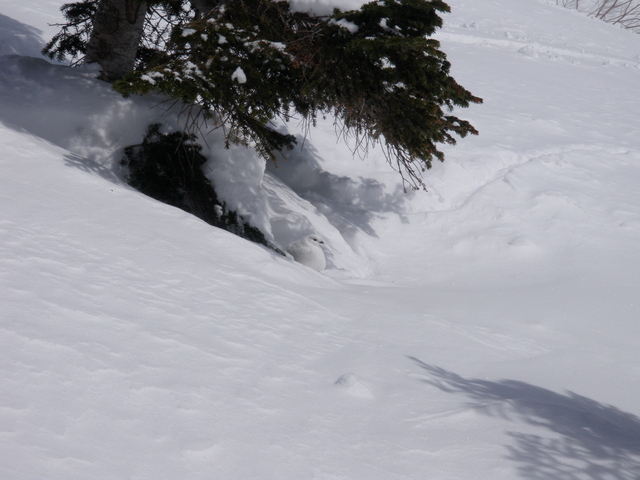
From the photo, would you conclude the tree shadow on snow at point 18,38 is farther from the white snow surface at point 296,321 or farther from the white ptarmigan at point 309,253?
the white ptarmigan at point 309,253

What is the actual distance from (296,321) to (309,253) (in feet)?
6.71

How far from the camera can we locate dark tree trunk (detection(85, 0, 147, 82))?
5387 mm

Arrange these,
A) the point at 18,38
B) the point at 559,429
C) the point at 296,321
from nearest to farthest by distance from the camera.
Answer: the point at 559,429, the point at 296,321, the point at 18,38

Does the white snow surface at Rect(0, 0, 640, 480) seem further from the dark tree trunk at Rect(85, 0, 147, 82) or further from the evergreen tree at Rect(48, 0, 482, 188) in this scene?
A: the evergreen tree at Rect(48, 0, 482, 188)

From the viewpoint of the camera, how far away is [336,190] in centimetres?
730

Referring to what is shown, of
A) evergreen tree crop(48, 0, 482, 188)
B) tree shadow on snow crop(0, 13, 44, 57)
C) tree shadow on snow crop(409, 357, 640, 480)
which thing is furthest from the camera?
tree shadow on snow crop(0, 13, 44, 57)

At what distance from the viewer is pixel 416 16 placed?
13.0ft

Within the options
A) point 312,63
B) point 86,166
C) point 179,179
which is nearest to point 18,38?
point 179,179

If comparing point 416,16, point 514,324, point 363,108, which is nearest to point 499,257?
point 514,324

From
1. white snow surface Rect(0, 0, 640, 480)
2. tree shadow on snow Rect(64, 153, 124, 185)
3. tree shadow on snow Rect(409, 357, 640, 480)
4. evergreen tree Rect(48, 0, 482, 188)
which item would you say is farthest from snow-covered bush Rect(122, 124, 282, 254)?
tree shadow on snow Rect(409, 357, 640, 480)

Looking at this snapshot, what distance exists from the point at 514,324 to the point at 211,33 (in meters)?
3.38

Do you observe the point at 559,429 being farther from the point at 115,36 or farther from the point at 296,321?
the point at 115,36

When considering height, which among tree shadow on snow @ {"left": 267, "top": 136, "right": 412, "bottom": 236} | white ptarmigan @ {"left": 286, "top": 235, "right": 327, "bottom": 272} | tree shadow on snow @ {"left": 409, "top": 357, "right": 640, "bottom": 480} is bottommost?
tree shadow on snow @ {"left": 409, "top": 357, "right": 640, "bottom": 480}

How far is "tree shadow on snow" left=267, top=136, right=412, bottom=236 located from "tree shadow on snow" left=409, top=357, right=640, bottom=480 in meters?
4.14
